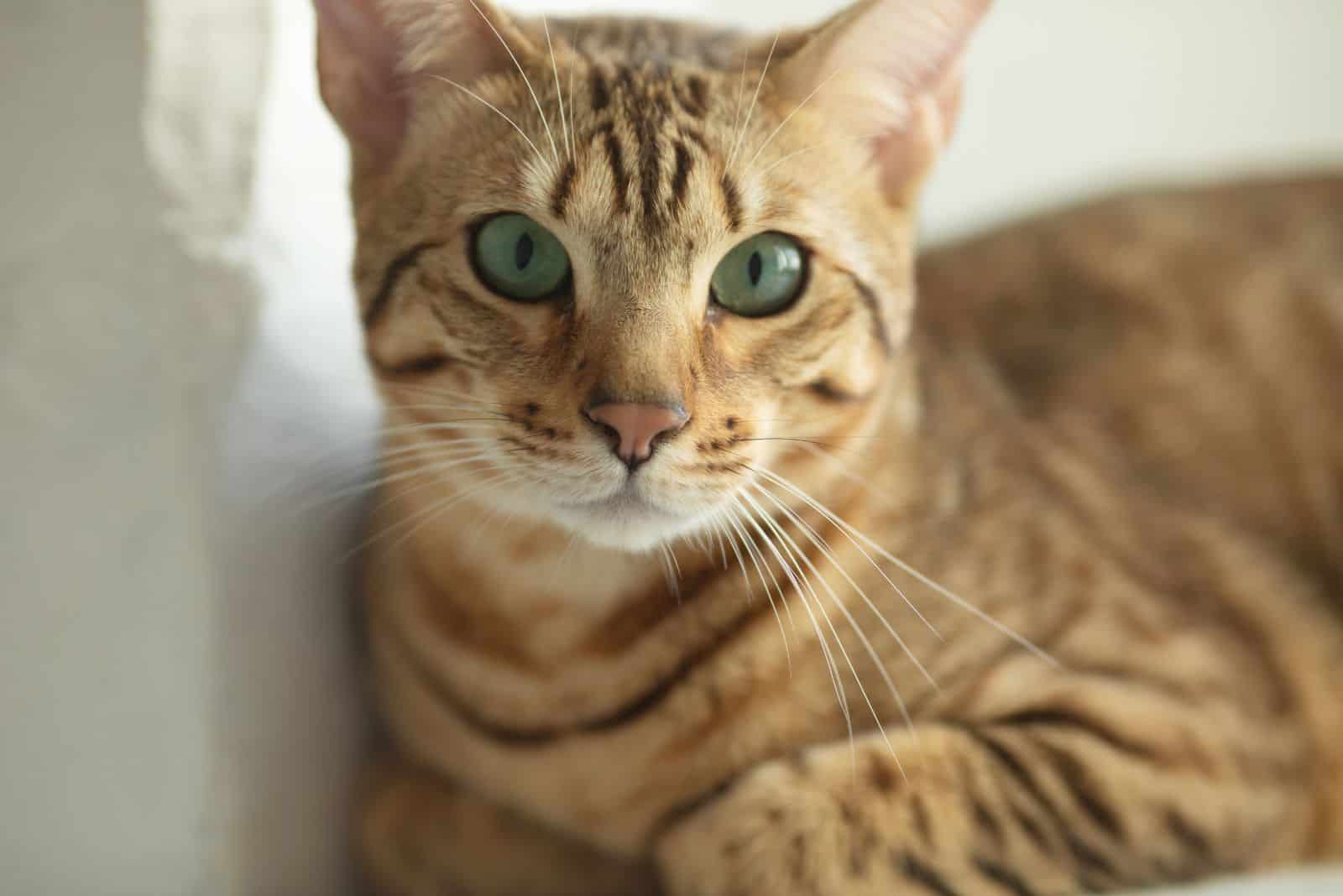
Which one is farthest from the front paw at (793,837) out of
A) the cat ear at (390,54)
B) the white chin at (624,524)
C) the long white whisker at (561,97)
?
the cat ear at (390,54)

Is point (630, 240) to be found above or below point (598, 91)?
below

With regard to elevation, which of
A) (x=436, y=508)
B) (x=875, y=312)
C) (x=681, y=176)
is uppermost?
(x=681, y=176)

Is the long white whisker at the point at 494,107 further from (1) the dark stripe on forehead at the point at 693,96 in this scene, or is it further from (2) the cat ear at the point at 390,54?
(1) the dark stripe on forehead at the point at 693,96

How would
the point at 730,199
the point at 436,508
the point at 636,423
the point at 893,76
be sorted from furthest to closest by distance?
the point at 436,508
the point at 893,76
the point at 730,199
the point at 636,423

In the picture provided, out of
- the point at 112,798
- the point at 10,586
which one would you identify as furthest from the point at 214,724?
the point at 10,586

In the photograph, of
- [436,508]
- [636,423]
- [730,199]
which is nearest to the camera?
[636,423]

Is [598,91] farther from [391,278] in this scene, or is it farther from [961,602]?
[961,602]

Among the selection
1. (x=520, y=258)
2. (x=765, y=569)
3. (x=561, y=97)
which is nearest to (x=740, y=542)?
(x=765, y=569)

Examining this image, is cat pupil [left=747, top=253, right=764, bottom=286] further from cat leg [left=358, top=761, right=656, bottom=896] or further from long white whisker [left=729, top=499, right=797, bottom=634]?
cat leg [left=358, top=761, right=656, bottom=896]
